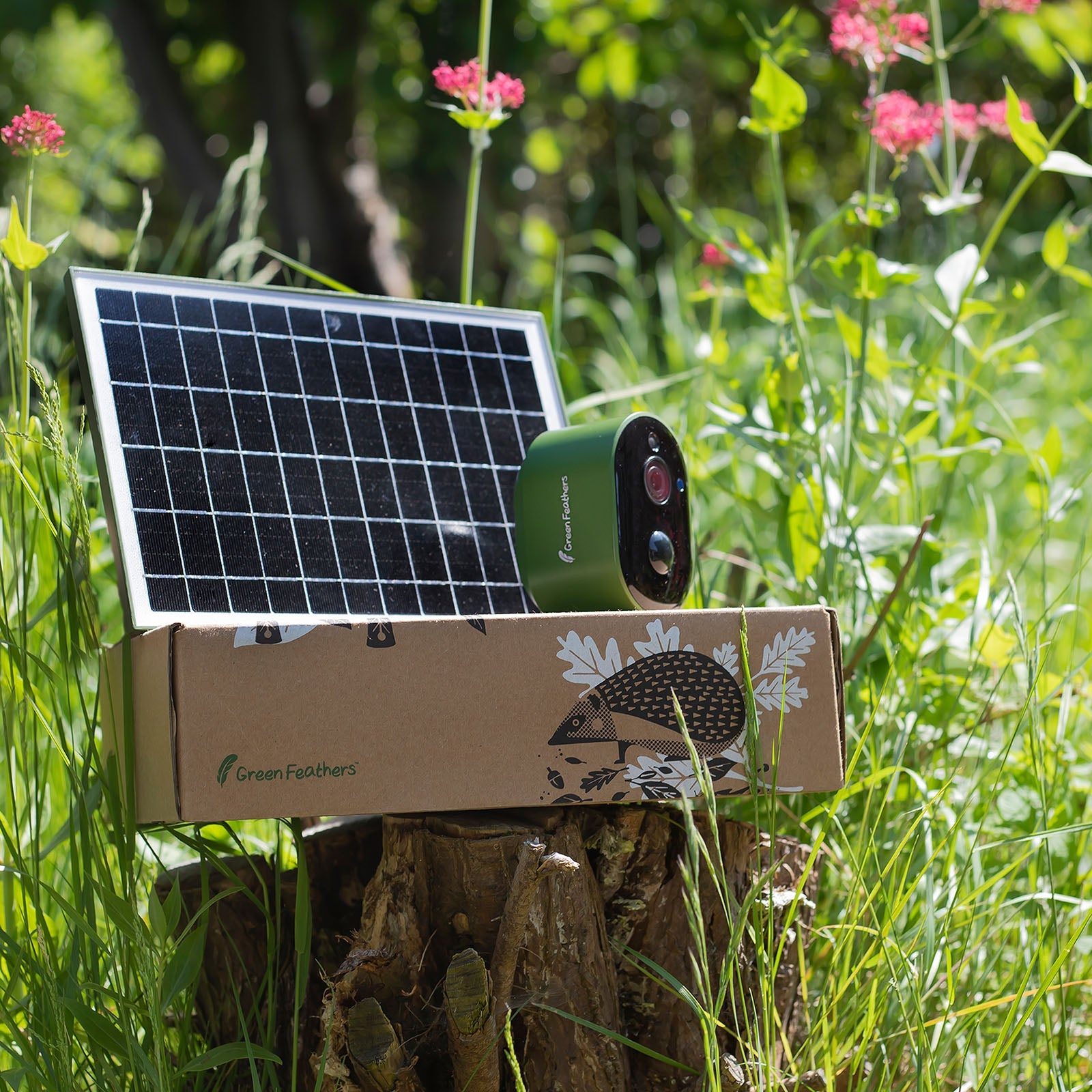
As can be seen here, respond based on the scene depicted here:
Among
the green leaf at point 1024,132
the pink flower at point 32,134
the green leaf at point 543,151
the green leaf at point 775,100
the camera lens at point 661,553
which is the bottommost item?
the camera lens at point 661,553

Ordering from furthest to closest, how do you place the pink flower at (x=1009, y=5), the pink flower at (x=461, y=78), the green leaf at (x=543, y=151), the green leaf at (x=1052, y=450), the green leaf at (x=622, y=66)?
the green leaf at (x=543, y=151), the green leaf at (x=622, y=66), the green leaf at (x=1052, y=450), the pink flower at (x=1009, y=5), the pink flower at (x=461, y=78)

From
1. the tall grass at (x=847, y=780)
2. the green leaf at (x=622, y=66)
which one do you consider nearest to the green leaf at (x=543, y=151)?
the green leaf at (x=622, y=66)

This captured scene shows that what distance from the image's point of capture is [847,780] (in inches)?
65.8

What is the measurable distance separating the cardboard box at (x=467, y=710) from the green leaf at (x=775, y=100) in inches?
38.2

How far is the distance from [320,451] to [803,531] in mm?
874

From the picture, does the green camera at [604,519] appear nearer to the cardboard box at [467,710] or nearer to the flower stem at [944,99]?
the cardboard box at [467,710]

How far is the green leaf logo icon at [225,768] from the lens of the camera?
1.20 metres

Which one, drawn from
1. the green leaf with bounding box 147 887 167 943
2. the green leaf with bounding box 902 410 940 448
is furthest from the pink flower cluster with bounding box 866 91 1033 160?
the green leaf with bounding box 147 887 167 943

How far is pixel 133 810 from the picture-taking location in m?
1.27

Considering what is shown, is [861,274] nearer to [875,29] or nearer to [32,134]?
[875,29]

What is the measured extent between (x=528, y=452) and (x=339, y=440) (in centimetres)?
31

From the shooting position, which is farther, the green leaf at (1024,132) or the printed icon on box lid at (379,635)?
the green leaf at (1024,132)

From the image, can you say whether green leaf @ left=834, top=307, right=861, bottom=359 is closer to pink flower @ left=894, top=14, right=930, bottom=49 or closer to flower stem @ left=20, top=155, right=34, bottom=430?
pink flower @ left=894, top=14, right=930, bottom=49

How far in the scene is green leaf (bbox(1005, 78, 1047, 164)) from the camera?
1.76 metres
